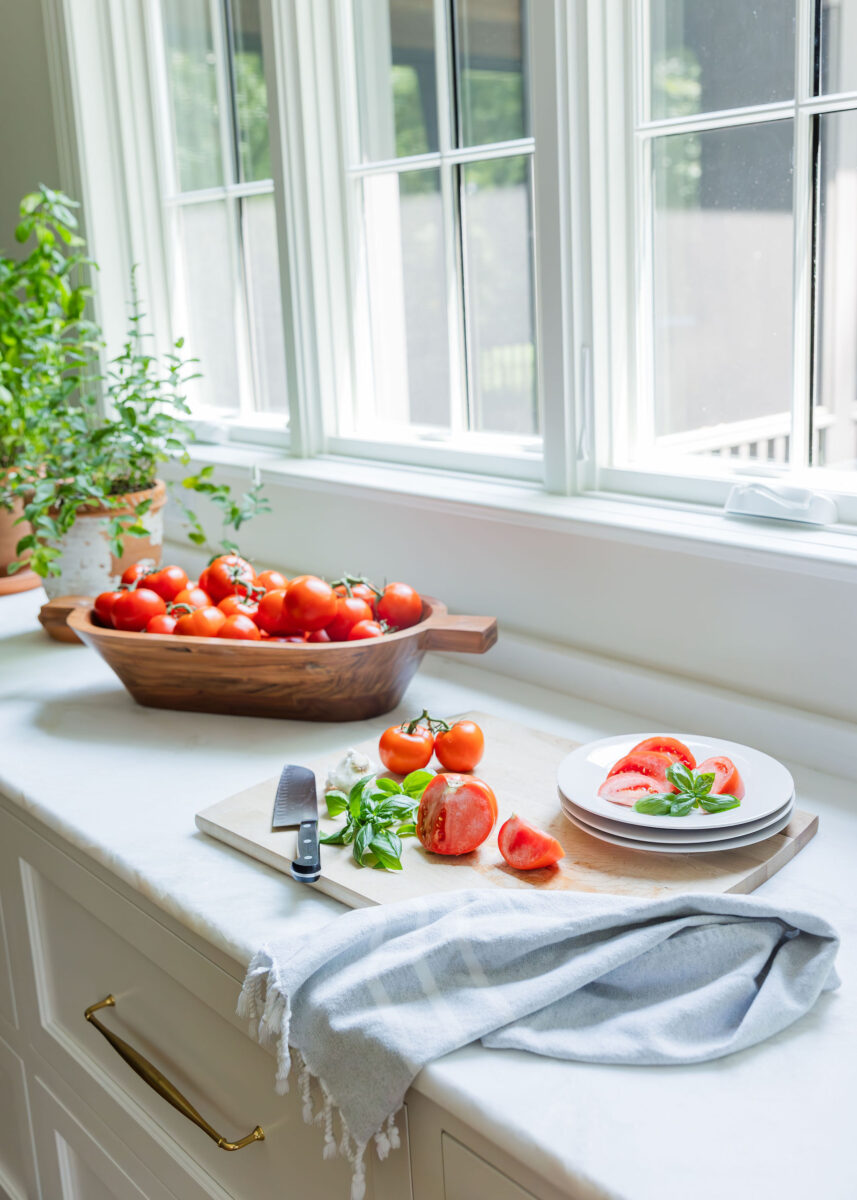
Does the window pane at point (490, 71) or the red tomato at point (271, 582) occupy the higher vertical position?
the window pane at point (490, 71)

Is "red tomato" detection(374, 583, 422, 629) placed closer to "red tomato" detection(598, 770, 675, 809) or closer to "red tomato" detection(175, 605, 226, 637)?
"red tomato" detection(175, 605, 226, 637)

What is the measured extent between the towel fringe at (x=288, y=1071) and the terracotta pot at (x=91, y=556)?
1023 mm

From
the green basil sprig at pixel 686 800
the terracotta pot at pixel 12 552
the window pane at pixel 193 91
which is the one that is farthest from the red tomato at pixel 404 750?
the window pane at pixel 193 91

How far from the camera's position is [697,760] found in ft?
3.52

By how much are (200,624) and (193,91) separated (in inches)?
50.7

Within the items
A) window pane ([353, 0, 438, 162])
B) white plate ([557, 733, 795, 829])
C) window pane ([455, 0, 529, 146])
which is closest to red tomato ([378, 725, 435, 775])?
white plate ([557, 733, 795, 829])

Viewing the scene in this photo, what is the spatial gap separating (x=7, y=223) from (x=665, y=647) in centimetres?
194

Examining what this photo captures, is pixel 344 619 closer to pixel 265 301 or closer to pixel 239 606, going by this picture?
pixel 239 606

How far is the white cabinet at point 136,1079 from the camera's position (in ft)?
2.60

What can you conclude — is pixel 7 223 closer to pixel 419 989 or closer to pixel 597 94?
pixel 597 94

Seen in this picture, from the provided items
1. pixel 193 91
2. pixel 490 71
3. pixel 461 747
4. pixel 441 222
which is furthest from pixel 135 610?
pixel 193 91

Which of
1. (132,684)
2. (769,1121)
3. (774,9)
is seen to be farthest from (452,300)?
(769,1121)

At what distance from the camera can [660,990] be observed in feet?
→ 2.56

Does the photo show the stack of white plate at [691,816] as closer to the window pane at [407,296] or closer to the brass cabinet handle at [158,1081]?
the brass cabinet handle at [158,1081]
